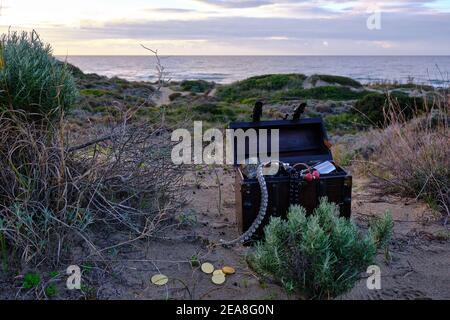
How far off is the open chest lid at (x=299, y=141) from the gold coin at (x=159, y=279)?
1.68m

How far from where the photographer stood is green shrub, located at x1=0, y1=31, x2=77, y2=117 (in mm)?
4176

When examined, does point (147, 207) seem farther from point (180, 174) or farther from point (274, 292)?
point (274, 292)

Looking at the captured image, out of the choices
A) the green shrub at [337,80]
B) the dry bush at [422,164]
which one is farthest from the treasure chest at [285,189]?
the green shrub at [337,80]

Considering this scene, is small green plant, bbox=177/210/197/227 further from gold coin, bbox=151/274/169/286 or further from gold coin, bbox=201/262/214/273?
gold coin, bbox=151/274/169/286

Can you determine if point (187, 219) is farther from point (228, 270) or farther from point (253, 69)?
point (253, 69)

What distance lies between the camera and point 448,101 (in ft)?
20.3

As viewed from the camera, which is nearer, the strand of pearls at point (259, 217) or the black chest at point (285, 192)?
the strand of pearls at point (259, 217)

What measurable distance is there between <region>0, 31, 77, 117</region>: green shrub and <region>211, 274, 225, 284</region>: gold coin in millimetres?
1880

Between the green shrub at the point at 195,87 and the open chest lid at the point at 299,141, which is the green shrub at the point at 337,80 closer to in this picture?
the green shrub at the point at 195,87

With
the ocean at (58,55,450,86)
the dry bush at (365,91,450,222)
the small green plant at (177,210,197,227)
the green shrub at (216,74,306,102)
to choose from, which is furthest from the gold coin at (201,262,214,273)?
the ocean at (58,55,450,86)

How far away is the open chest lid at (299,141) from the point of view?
17.0 ft

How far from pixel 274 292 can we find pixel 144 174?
5.82 feet

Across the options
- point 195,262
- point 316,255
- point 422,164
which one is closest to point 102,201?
point 195,262

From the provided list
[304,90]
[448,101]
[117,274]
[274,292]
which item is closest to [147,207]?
[117,274]
